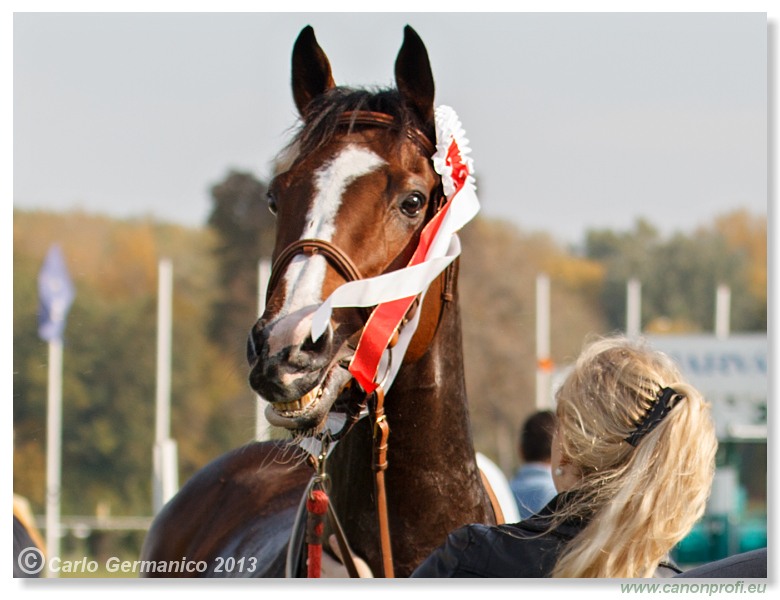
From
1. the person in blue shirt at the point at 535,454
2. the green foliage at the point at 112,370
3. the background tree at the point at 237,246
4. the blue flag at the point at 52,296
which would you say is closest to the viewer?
the green foliage at the point at 112,370

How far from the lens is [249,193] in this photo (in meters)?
5.23

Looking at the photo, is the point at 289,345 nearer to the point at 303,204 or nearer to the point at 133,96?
the point at 303,204

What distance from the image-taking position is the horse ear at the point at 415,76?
1.90 m

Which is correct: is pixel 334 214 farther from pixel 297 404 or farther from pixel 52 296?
pixel 52 296

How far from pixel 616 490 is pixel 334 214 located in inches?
29.7

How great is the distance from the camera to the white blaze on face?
163cm

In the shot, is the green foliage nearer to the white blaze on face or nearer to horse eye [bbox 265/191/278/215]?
horse eye [bbox 265/191/278/215]

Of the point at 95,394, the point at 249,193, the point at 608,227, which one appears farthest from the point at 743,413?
the point at 95,394

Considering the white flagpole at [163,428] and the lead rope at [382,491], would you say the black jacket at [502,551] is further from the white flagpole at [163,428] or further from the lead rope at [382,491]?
the white flagpole at [163,428]

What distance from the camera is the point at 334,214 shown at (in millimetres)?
1745

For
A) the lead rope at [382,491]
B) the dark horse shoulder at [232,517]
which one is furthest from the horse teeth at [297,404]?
the dark horse shoulder at [232,517]

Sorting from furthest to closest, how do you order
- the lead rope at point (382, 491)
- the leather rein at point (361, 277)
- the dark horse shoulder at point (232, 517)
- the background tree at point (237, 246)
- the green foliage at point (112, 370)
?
the background tree at point (237, 246), the green foliage at point (112, 370), the dark horse shoulder at point (232, 517), the lead rope at point (382, 491), the leather rein at point (361, 277)

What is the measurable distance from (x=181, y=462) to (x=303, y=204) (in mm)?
5455

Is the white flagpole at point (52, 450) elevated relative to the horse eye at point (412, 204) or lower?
lower
